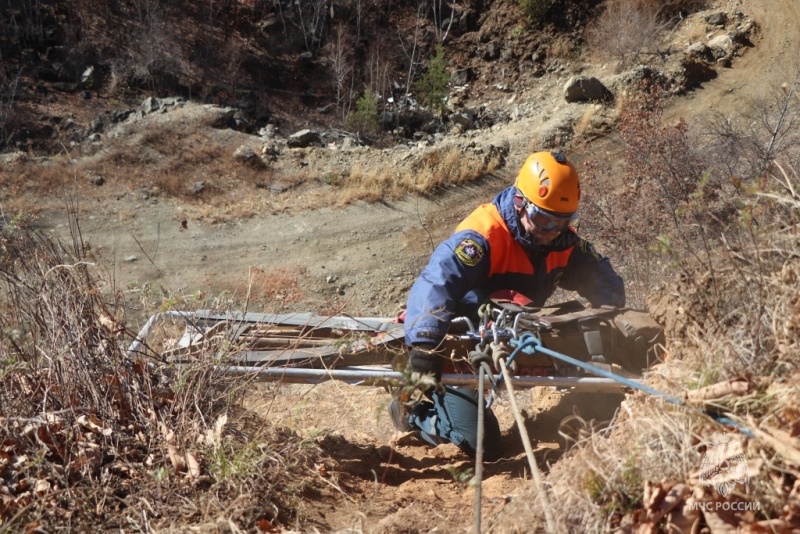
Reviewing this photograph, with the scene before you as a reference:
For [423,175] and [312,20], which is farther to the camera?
[312,20]

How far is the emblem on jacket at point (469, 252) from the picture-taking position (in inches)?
172

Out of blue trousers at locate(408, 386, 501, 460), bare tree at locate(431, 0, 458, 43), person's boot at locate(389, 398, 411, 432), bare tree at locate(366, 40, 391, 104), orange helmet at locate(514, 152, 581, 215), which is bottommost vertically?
bare tree at locate(366, 40, 391, 104)

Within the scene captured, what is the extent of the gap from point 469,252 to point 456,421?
1.04 m

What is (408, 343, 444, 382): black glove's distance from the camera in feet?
12.8

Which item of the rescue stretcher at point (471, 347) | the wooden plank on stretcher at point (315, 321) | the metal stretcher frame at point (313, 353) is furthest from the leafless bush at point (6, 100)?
the rescue stretcher at point (471, 347)

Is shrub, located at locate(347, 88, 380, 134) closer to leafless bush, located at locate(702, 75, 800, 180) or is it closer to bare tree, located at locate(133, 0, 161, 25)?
bare tree, located at locate(133, 0, 161, 25)

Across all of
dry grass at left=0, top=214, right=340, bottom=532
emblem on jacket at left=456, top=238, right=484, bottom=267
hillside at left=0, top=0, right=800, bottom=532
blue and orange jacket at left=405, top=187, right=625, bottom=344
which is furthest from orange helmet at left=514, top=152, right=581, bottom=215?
dry grass at left=0, top=214, right=340, bottom=532

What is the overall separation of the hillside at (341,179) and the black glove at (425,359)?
0.64 metres

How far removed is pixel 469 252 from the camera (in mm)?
4395

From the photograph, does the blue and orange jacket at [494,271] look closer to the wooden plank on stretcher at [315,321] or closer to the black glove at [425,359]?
the black glove at [425,359]

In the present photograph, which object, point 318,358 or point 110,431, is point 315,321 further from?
point 110,431

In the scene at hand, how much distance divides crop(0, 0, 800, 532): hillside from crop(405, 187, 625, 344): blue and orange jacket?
1.73ft

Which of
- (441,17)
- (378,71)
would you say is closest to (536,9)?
(441,17)

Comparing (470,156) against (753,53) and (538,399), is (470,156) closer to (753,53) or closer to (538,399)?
(753,53)
